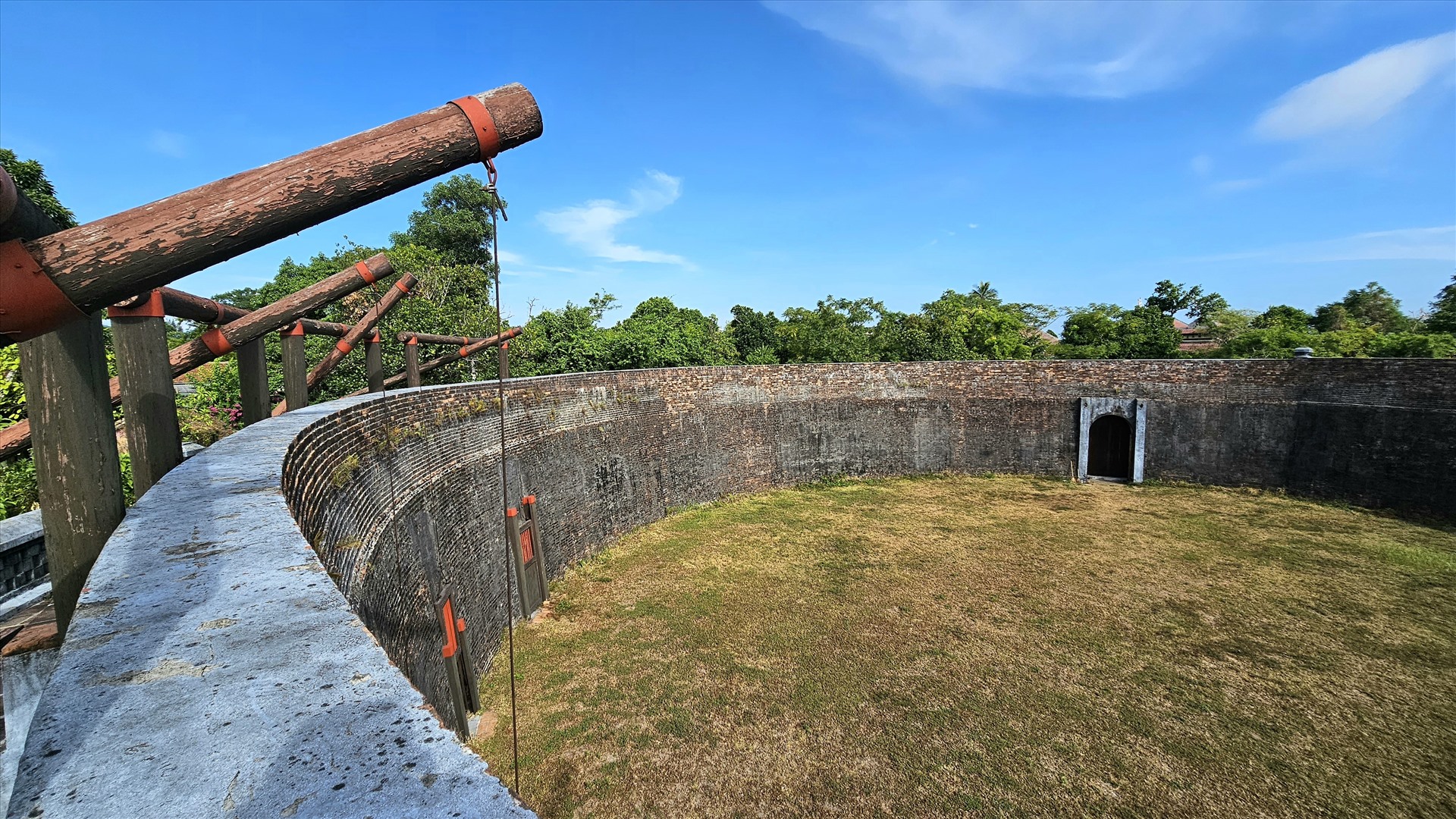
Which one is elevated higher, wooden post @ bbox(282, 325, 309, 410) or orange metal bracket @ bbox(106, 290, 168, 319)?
orange metal bracket @ bbox(106, 290, 168, 319)

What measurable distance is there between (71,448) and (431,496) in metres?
3.35

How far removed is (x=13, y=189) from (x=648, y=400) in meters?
10.8

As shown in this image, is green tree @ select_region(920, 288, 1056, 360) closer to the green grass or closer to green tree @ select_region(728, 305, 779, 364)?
green tree @ select_region(728, 305, 779, 364)

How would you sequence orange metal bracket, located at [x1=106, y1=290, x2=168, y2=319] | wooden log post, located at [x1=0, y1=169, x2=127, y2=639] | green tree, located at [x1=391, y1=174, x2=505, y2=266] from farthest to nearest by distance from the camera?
green tree, located at [x1=391, y1=174, x2=505, y2=266] → orange metal bracket, located at [x1=106, y1=290, x2=168, y2=319] → wooden log post, located at [x1=0, y1=169, x2=127, y2=639]

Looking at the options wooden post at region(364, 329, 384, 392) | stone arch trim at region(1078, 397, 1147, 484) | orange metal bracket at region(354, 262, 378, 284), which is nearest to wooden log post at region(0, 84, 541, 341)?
orange metal bracket at region(354, 262, 378, 284)

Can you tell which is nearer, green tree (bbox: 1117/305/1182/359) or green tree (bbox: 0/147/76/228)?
green tree (bbox: 0/147/76/228)

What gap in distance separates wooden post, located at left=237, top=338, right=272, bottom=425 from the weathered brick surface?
116 centimetres

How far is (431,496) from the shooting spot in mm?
6031

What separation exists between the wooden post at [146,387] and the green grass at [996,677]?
12.0 feet

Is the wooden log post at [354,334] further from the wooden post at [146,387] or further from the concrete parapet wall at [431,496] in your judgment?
the wooden post at [146,387]

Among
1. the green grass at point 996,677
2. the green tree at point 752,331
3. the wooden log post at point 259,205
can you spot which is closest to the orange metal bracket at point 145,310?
the wooden log post at point 259,205

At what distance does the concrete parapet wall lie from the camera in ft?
3.88

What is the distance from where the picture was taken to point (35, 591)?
514 centimetres

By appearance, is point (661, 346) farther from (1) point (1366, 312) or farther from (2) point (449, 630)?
(1) point (1366, 312)
